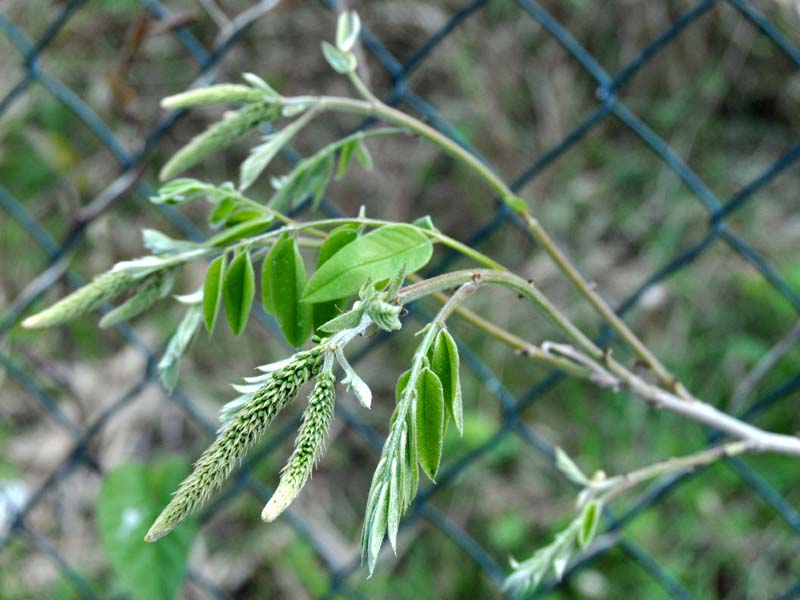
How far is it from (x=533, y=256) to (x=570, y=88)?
0.42m

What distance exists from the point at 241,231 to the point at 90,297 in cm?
9

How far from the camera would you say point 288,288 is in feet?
1.74

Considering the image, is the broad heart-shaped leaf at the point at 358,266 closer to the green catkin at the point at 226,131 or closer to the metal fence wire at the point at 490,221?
the green catkin at the point at 226,131

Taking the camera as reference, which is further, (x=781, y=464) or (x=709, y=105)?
(x=709, y=105)

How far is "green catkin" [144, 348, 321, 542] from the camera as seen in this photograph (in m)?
0.37

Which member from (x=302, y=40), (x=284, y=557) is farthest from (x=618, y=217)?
(x=284, y=557)

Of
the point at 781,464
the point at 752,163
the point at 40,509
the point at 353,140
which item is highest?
the point at 353,140

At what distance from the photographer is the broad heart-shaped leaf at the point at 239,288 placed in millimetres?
544

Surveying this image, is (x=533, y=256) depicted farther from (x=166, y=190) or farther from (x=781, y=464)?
(x=166, y=190)

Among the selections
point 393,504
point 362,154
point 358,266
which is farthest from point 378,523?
point 362,154

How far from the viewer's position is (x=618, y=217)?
1.98 m

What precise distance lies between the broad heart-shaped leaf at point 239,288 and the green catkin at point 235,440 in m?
0.16

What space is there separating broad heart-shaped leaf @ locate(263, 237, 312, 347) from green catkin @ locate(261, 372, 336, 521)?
13 cm

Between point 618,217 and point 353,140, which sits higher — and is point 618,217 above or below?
below
